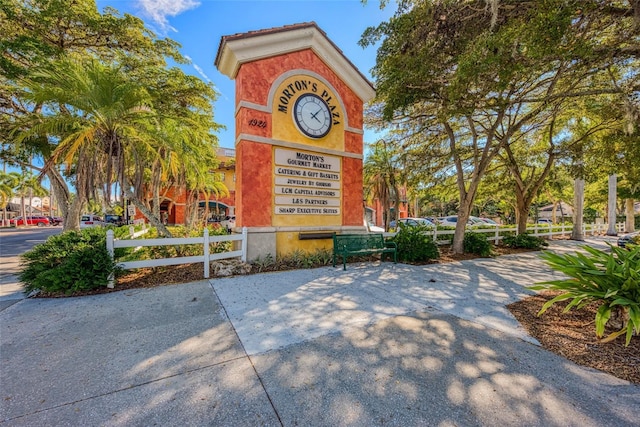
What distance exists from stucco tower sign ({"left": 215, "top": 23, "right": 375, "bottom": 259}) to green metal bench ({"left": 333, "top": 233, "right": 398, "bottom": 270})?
805mm

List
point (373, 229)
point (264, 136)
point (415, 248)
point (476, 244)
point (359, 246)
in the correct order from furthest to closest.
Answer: point (373, 229)
point (476, 244)
point (415, 248)
point (359, 246)
point (264, 136)

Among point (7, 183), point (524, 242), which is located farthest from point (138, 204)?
point (7, 183)

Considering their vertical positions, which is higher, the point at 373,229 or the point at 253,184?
the point at 253,184

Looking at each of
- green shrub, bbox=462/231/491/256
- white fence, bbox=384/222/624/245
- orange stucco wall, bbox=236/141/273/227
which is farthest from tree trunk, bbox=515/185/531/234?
orange stucco wall, bbox=236/141/273/227

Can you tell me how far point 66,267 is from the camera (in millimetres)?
5062

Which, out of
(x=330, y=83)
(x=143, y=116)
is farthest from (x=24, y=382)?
(x=330, y=83)

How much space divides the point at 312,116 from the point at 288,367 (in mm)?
7445

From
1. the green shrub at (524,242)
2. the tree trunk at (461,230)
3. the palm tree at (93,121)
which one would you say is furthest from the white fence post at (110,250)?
the green shrub at (524,242)

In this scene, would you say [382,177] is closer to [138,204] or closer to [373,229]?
[373,229]

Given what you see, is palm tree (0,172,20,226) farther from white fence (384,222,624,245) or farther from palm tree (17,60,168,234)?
white fence (384,222,624,245)

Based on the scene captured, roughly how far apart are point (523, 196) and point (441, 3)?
37.5 ft

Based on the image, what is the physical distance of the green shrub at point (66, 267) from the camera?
16.4 feet

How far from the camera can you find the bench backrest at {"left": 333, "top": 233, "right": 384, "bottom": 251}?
7809mm

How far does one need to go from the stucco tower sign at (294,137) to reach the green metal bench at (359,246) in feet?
2.64
